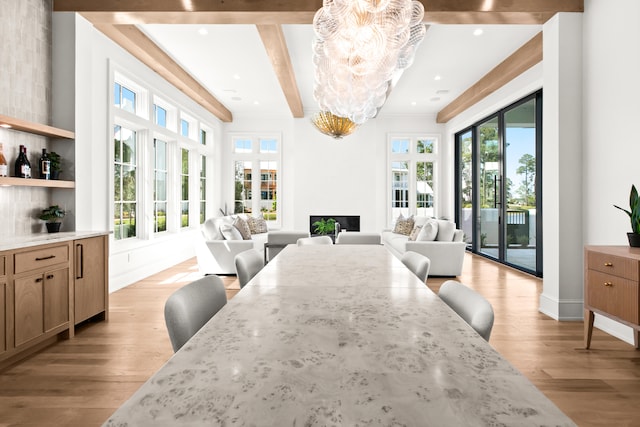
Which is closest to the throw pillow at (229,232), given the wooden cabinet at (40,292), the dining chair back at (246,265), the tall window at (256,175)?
the wooden cabinet at (40,292)

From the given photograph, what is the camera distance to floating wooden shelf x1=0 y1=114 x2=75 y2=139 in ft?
9.39

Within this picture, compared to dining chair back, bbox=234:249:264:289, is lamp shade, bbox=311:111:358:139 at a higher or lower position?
higher

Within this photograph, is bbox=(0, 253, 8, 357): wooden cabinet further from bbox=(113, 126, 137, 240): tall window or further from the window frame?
the window frame

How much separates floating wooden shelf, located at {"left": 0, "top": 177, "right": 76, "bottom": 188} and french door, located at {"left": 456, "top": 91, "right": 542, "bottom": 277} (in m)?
5.95

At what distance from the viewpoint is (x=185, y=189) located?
7.47m

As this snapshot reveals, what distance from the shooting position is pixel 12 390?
221 centimetres

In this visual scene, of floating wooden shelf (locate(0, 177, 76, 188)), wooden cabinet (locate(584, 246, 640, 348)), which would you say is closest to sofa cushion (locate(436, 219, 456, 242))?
wooden cabinet (locate(584, 246, 640, 348))

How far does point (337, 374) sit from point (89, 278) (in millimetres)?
3335

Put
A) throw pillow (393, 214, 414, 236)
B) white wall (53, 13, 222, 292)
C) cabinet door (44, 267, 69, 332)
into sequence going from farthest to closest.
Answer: throw pillow (393, 214, 414, 236) → white wall (53, 13, 222, 292) → cabinet door (44, 267, 69, 332)

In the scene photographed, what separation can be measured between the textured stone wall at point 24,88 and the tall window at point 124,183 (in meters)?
1.40

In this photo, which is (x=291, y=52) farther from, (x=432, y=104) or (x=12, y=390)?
(x=12, y=390)

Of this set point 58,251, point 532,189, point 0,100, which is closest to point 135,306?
point 58,251

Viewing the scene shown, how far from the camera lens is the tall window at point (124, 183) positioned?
5109 mm

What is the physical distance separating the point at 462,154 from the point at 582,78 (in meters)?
4.86
